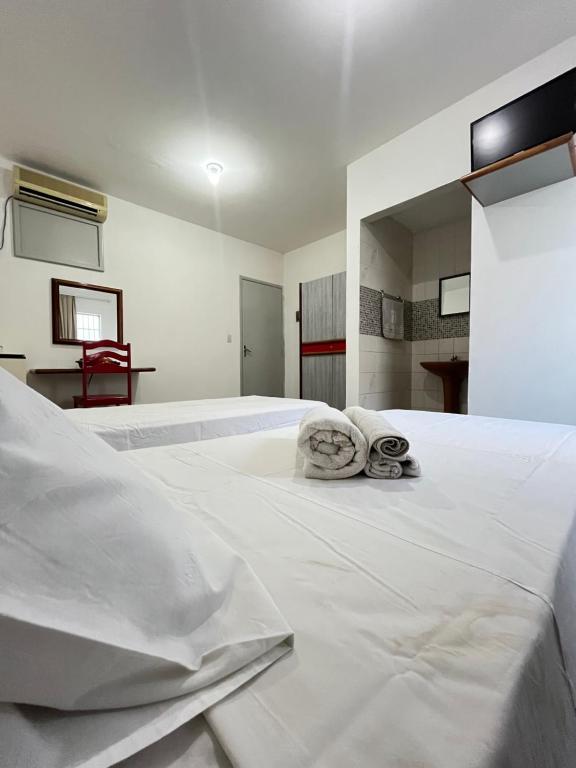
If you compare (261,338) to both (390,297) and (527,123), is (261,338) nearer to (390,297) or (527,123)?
(390,297)

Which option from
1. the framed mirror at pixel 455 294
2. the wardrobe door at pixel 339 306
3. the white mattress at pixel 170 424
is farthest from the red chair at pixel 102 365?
the framed mirror at pixel 455 294

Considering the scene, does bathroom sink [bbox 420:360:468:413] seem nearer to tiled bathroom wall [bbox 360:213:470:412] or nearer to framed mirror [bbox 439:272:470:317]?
tiled bathroom wall [bbox 360:213:470:412]

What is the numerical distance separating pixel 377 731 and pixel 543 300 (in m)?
2.57

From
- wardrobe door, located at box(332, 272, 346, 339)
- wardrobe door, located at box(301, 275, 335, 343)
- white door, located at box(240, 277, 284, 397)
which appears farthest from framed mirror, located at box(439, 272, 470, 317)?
white door, located at box(240, 277, 284, 397)

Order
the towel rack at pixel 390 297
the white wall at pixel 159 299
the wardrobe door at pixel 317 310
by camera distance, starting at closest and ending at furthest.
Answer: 1. the white wall at pixel 159 299
2. the towel rack at pixel 390 297
3. the wardrobe door at pixel 317 310

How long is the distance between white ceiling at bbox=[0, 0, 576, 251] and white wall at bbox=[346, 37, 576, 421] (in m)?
0.11

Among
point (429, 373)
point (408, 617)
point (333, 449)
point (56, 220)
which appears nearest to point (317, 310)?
point (429, 373)

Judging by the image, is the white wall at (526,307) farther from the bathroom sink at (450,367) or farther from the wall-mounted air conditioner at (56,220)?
the wall-mounted air conditioner at (56,220)

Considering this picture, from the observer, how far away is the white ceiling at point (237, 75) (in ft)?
5.85

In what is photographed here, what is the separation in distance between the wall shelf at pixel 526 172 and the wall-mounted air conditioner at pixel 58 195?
130 inches

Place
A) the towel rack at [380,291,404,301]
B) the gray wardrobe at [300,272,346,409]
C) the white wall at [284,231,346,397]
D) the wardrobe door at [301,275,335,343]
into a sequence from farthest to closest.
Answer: the white wall at [284,231,346,397] < the wardrobe door at [301,275,335,343] < the gray wardrobe at [300,272,346,409] < the towel rack at [380,291,404,301]

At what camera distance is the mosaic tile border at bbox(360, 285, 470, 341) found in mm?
3309

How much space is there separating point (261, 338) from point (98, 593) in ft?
15.5

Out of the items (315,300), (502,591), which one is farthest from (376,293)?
(502,591)
